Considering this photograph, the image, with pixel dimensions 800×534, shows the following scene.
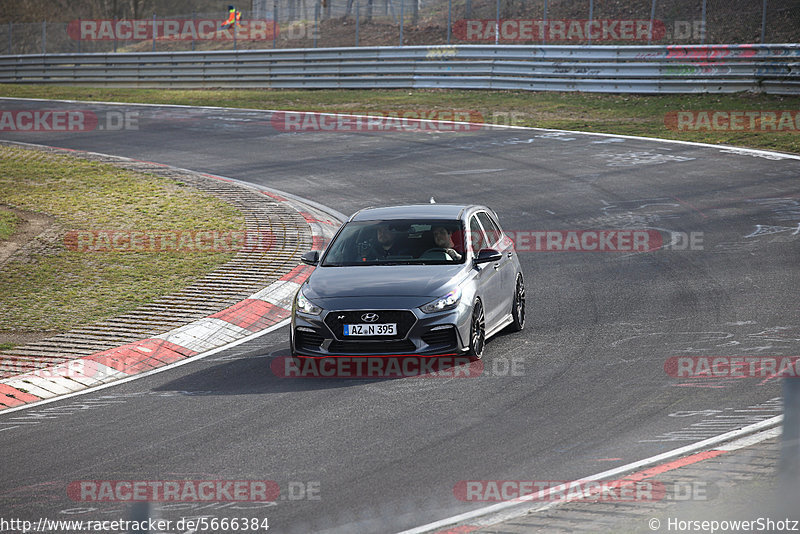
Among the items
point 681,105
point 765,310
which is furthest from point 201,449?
point 681,105

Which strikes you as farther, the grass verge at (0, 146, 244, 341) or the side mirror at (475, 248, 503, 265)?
the grass verge at (0, 146, 244, 341)

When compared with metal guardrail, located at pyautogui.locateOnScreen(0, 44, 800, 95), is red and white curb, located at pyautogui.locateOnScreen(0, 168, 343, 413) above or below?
below

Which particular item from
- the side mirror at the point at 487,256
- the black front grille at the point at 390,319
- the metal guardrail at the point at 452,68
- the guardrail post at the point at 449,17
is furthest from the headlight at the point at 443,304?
the guardrail post at the point at 449,17

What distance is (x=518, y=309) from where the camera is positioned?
39.3 feet

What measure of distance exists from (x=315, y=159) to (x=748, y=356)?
53.1 feet

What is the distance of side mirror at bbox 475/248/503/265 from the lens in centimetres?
1105

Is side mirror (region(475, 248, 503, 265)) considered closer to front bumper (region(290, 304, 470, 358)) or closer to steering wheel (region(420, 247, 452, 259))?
steering wheel (region(420, 247, 452, 259))

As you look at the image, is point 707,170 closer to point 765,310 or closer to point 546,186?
point 546,186

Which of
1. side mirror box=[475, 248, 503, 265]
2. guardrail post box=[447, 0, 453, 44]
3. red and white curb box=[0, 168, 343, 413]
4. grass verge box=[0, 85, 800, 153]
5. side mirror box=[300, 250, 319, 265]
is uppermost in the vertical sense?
guardrail post box=[447, 0, 453, 44]

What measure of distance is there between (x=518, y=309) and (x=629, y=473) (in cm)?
504

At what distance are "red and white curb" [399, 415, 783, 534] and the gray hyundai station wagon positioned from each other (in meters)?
3.17

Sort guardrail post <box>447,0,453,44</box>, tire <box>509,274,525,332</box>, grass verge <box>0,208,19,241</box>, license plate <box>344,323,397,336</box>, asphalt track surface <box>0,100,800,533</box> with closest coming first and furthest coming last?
asphalt track surface <box>0,100,800,533</box>
license plate <box>344,323,397,336</box>
tire <box>509,274,525,332</box>
grass verge <box>0,208,19,241</box>
guardrail post <box>447,0,453,44</box>
